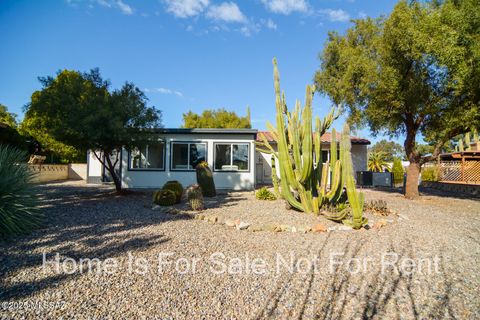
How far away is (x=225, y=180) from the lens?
14.6m

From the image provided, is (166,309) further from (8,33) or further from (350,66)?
(8,33)

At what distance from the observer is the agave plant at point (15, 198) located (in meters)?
4.94

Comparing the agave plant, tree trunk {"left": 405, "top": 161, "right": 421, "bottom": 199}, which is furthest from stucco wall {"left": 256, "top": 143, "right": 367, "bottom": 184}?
the agave plant

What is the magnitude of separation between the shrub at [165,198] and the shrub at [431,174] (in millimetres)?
19573

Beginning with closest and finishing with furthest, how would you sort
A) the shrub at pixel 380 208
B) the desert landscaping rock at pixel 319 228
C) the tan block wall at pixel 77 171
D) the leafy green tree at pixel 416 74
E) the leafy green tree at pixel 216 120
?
the desert landscaping rock at pixel 319 228 → the shrub at pixel 380 208 → the leafy green tree at pixel 416 74 → the tan block wall at pixel 77 171 → the leafy green tree at pixel 216 120

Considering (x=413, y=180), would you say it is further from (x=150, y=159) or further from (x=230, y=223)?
(x=150, y=159)

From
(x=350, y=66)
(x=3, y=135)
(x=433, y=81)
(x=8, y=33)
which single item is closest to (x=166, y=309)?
(x=350, y=66)

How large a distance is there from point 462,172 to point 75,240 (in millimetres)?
22482

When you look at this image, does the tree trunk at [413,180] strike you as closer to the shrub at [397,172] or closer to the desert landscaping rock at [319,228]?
the desert landscaping rock at [319,228]

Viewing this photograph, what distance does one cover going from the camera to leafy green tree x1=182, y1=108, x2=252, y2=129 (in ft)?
107

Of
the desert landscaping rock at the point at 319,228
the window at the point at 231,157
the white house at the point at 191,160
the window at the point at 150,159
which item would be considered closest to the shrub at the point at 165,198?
the desert landscaping rock at the point at 319,228

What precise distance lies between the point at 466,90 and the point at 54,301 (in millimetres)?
12051

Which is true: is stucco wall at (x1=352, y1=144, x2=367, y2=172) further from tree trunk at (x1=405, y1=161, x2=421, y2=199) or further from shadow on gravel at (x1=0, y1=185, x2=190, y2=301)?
shadow on gravel at (x1=0, y1=185, x2=190, y2=301)

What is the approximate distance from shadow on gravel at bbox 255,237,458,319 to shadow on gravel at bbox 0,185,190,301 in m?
2.53
